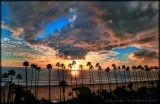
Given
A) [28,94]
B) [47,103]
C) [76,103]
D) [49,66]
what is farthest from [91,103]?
[49,66]

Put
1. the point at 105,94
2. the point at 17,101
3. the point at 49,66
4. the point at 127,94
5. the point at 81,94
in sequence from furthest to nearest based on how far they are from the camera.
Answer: the point at 49,66
the point at 127,94
the point at 105,94
the point at 81,94
the point at 17,101

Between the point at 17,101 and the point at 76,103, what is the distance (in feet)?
73.9

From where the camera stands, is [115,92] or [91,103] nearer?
[91,103]

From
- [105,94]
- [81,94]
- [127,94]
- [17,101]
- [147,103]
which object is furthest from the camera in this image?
[127,94]

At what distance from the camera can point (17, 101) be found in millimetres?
77812

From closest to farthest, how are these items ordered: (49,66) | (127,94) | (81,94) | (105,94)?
(81,94) < (105,94) < (127,94) < (49,66)

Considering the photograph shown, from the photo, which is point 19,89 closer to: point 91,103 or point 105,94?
point 91,103

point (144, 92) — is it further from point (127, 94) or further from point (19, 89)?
point (19, 89)

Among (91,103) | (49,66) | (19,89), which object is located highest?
(49,66)

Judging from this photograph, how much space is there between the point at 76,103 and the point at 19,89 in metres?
23.4

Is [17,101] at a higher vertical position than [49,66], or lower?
lower

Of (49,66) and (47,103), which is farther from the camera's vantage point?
(49,66)

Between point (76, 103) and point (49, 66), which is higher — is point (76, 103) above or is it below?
below

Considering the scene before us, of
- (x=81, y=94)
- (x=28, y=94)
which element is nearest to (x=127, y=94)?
(x=81, y=94)
